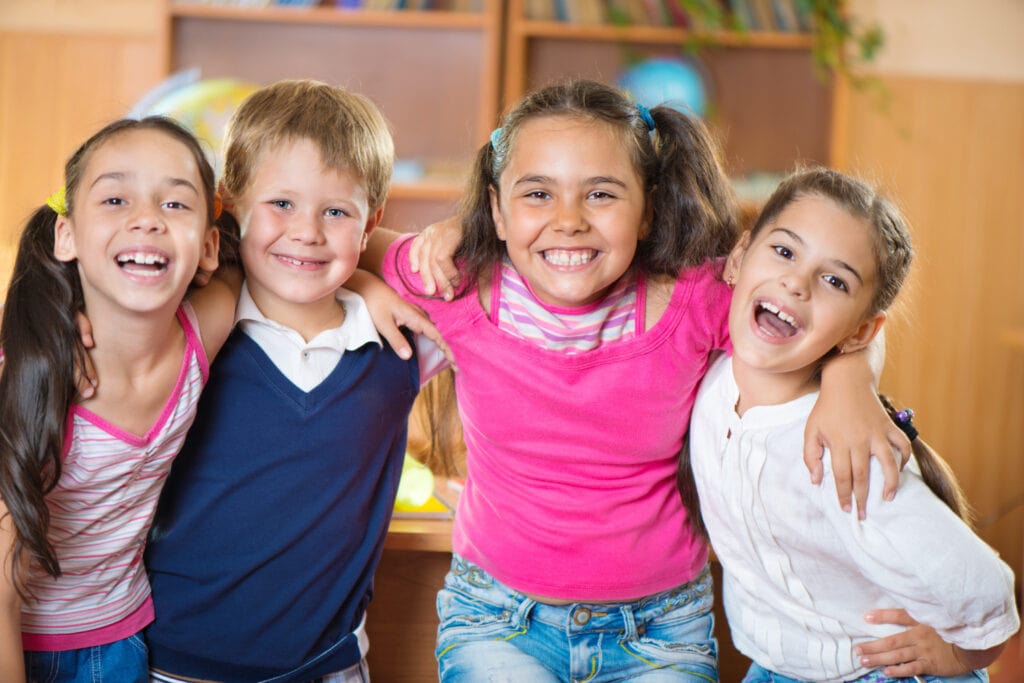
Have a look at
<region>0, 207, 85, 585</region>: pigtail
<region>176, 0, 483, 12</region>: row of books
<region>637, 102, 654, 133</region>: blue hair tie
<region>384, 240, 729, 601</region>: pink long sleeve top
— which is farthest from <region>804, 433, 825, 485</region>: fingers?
<region>176, 0, 483, 12</region>: row of books

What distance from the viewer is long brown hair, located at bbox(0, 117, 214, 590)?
3.90 feet

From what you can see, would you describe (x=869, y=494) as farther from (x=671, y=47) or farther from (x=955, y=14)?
(x=955, y=14)

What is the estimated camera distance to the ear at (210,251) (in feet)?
4.38

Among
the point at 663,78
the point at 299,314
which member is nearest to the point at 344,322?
the point at 299,314

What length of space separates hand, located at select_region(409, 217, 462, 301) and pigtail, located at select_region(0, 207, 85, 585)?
18.7 inches

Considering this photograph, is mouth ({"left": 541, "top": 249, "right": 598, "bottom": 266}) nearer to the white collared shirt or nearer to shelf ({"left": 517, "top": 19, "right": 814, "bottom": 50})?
the white collared shirt

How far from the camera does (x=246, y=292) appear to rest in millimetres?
1458

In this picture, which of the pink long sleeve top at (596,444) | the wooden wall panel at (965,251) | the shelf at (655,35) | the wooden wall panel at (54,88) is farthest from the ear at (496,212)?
the wooden wall panel at (965,251)

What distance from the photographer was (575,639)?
1.45 meters

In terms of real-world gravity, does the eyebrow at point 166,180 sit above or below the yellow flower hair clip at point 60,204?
above

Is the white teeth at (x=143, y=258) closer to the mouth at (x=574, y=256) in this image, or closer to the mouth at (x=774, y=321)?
the mouth at (x=574, y=256)

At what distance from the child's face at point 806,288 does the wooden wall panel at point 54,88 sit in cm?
287

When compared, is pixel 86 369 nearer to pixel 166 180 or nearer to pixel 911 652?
pixel 166 180

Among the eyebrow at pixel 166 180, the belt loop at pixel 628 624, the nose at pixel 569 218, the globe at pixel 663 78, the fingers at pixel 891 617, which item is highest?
the globe at pixel 663 78
